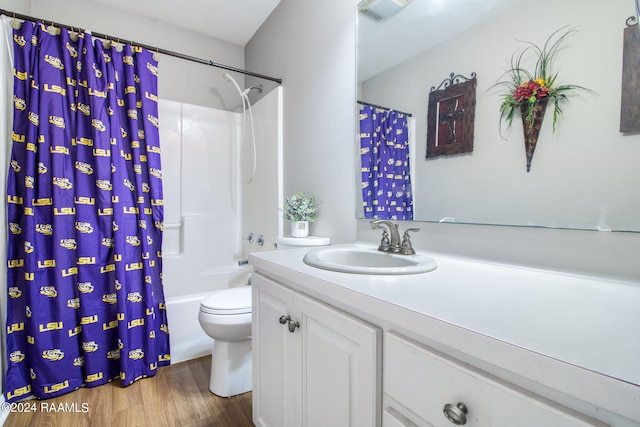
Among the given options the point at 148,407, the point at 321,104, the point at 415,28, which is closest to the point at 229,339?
the point at 148,407

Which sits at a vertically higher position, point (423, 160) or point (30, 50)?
point (30, 50)

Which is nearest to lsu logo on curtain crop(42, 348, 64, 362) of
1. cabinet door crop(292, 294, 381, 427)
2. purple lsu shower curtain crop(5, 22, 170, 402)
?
purple lsu shower curtain crop(5, 22, 170, 402)

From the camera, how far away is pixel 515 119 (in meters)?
0.90

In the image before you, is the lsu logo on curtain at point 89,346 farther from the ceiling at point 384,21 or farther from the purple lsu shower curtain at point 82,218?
the ceiling at point 384,21

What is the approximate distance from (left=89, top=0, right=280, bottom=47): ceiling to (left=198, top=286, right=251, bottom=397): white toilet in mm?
2074

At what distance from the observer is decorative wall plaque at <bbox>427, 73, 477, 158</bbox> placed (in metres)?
1.02

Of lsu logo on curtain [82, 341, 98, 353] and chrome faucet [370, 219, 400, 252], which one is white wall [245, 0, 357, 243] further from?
lsu logo on curtain [82, 341, 98, 353]

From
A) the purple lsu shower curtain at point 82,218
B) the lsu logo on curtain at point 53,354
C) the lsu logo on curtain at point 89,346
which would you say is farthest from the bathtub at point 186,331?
the lsu logo on curtain at point 53,354

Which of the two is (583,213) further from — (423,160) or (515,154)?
(423,160)

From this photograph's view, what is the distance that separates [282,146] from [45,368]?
1.87m

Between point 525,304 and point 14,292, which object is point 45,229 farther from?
point 525,304

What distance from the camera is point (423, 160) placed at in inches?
46.0

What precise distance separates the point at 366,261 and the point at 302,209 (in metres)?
0.60

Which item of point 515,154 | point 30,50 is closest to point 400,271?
point 515,154
